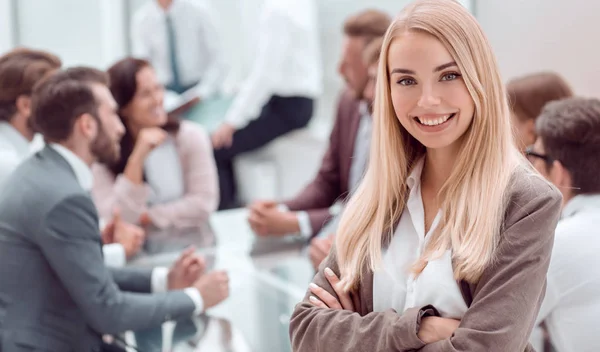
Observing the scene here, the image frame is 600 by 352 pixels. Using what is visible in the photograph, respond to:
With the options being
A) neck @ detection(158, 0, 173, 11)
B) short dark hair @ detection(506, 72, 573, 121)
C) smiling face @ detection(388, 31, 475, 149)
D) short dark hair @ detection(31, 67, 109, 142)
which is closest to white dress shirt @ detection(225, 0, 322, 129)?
neck @ detection(158, 0, 173, 11)

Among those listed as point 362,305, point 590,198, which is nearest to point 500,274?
point 362,305

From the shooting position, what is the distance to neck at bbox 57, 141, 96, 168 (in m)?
2.41

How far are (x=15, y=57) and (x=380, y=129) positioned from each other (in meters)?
1.80

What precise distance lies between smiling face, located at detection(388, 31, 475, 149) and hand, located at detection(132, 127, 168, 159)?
2038mm

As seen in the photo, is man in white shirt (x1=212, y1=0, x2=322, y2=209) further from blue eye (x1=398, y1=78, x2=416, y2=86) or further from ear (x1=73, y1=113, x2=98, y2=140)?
blue eye (x1=398, y1=78, x2=416, y2=86)

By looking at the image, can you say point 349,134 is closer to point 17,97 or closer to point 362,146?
Answer: point 362,146

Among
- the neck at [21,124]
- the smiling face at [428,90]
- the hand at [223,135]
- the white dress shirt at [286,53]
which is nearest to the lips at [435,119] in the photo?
the smiling face at [428,90]

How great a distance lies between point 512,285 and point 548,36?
2.01 m

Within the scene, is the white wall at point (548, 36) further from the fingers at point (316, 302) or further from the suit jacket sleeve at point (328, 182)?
the fingers at point (316, 302)

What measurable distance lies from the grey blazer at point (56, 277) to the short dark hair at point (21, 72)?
78cm

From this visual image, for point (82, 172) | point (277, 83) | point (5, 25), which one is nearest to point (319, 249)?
point (82, 172)

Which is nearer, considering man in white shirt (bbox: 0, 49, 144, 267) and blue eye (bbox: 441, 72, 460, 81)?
blue eye (bbox: 441, 72, 460, 81)

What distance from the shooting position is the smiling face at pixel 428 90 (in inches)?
57.0

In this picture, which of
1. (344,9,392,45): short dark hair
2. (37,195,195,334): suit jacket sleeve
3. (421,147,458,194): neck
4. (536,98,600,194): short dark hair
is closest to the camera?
(421,147,458,194): neck
